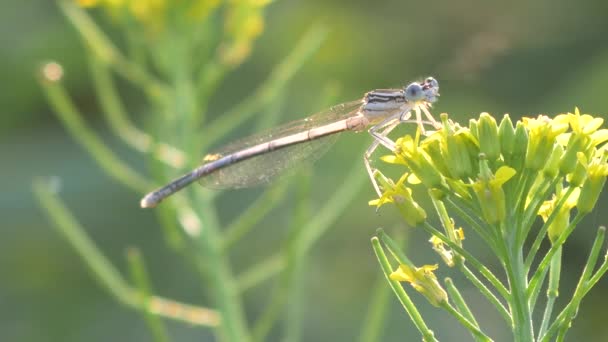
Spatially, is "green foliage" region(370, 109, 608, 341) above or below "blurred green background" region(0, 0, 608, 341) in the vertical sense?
below

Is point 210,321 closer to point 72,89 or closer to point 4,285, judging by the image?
point 4,285

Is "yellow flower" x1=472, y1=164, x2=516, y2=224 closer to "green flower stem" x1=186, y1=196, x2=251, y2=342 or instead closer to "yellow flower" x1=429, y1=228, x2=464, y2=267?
"yellow flower" x1=429, y1=228, x2=464, y2=267

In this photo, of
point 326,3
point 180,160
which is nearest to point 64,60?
point 326,3

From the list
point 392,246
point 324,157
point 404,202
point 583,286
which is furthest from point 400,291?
point 324,157

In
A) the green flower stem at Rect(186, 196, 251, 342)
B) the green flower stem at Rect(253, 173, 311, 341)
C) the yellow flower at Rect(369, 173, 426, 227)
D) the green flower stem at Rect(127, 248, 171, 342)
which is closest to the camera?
the yellow flower at Rect(369, 173, 426, 227)

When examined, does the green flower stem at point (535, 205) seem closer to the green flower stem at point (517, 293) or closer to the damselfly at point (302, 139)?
the green flower stem at point (517, 293)

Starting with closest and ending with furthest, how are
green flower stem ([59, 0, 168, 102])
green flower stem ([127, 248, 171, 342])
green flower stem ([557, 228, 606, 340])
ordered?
1. green flower stem ([557, 228, 606, 340])
2. green flower stem ([127, 248, 171, 342])
3. green flower stem ([59, 0, 168, 102])

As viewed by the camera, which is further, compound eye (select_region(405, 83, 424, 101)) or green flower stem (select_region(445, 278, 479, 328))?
compound eye (select_region(405, 83, 424, 101))

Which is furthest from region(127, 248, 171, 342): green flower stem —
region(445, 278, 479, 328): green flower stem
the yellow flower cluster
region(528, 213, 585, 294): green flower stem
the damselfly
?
region(528, 213, 585, 294): green flower stem
